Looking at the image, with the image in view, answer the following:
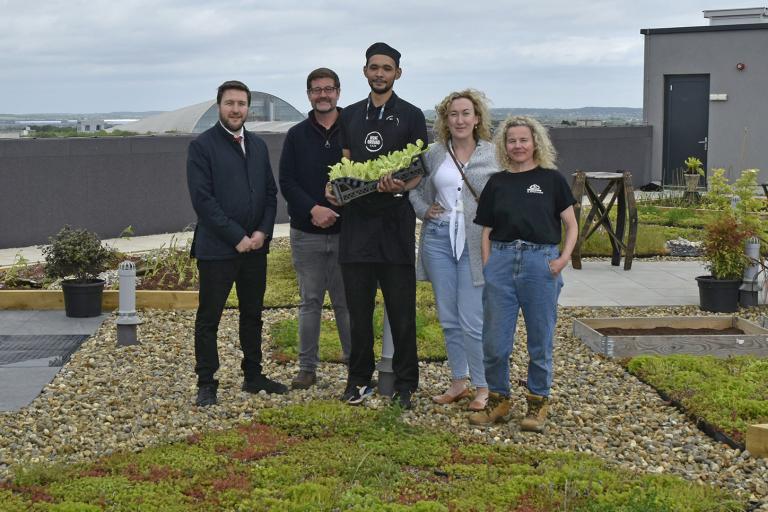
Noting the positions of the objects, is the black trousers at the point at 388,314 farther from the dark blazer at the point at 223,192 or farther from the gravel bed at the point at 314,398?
the dark blazer at the point at 223,192

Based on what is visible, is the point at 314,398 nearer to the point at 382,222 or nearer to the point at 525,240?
the point at 382,222

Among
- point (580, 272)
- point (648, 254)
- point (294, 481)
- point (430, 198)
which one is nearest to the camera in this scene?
point (294, 481)

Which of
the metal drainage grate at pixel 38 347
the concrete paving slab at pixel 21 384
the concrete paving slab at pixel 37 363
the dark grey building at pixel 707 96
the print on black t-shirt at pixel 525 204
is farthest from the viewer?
the dark grey building at pixel 707 96

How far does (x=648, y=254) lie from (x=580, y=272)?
167 centimetres

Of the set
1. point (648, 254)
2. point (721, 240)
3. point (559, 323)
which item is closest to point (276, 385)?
point (559, 323)

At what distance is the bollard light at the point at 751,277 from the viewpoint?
10.2m

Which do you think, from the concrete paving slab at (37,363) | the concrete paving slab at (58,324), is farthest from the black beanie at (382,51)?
the concrete paving slab at (58,324)

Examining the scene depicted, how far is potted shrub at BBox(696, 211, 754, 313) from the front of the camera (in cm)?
1008

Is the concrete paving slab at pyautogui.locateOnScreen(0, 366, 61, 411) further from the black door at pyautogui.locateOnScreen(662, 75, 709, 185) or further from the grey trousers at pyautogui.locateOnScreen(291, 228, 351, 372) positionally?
the black door at pyautogui.locateOnScreen(662, 75, 709, 185)

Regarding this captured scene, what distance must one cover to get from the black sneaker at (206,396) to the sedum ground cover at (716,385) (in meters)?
2.81

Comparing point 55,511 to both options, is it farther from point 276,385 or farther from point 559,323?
point 559,323

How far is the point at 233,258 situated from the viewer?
6.85 metres

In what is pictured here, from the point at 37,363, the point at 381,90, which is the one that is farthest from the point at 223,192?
the point at 37,363

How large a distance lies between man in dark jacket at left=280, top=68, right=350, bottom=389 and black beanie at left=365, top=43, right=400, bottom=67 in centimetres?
38
